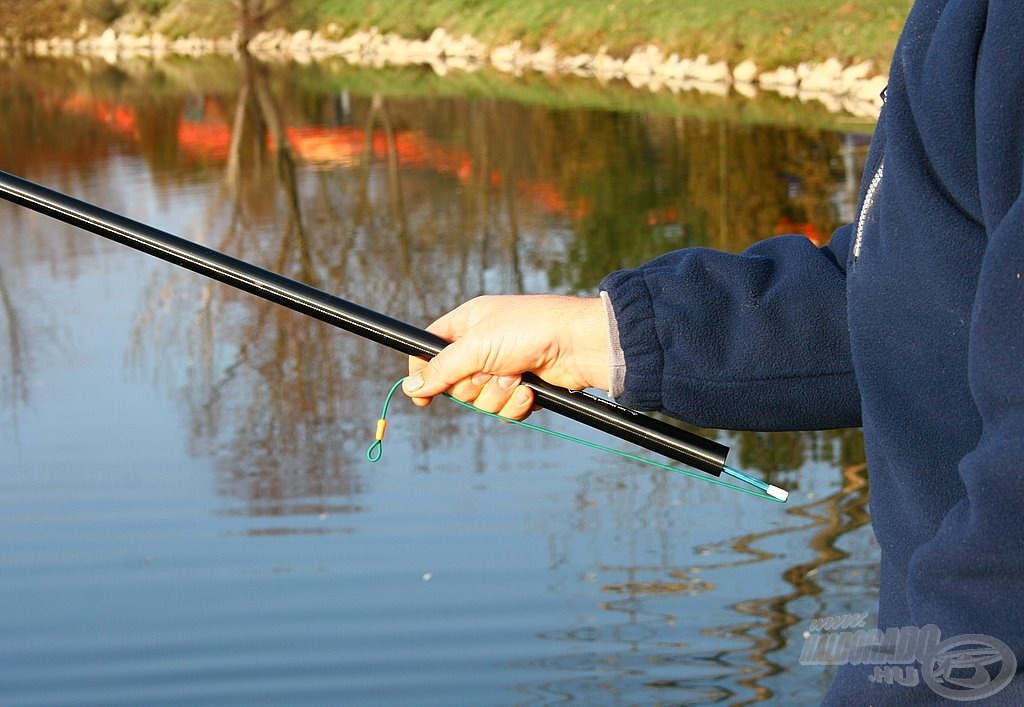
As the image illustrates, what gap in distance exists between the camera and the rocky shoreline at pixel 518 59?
53.6 feet

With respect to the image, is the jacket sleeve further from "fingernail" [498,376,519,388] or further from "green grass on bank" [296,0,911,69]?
"green grass on bank" [296,0,911,69]

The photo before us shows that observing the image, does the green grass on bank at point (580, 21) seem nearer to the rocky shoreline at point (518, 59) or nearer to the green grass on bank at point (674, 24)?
the green grass on bank at point (674, 24)

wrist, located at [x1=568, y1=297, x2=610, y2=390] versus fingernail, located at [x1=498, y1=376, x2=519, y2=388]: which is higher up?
wrist, located at [x1=568, y1=297, x2=610, y2=390]

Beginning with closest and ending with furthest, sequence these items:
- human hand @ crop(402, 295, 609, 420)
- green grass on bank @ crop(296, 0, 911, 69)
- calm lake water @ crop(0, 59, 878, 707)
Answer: human hand @ crop(402, 295, 609, 420)
calm lake water @ crop(0, 59, 878, 707)
green grass on bank @ crop(296, 0, 911, 69)

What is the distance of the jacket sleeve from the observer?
1.60 m

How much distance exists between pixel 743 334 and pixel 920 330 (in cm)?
35

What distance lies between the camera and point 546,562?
13.1 ft

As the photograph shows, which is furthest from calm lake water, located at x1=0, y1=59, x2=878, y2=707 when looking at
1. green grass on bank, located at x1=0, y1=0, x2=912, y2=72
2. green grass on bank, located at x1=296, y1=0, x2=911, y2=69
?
green grass on bank, located at x1=0, y1=0, x2=912, y2=72

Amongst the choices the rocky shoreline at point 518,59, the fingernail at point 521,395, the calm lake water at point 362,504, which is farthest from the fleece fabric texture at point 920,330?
the rocky shoreline at point 518,59

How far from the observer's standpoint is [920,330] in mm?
1278

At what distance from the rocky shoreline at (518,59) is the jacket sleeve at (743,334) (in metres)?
7.83

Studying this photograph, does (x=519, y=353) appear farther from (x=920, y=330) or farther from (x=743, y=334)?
(x=920, y=330)

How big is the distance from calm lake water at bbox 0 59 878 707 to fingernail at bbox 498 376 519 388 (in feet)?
5.54

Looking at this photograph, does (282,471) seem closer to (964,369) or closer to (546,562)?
(546,562)
